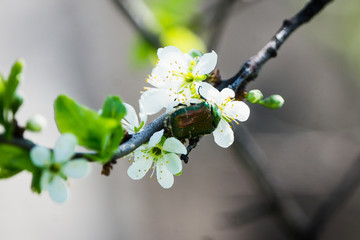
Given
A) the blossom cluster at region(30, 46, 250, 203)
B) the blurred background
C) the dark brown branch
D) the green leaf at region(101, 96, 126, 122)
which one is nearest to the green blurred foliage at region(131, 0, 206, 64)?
the blurred background

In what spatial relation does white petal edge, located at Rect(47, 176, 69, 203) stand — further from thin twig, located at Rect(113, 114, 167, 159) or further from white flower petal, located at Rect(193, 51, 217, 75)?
white flower petal, located at Rect(193, 51, 217, 75)

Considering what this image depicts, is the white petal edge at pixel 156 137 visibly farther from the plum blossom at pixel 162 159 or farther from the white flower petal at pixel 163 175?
the white flower petal at pixel 163 175

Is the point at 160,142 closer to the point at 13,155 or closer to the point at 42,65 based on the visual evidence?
the point at 13,155

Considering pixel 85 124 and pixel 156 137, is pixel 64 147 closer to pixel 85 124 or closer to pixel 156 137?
pixel 85 124

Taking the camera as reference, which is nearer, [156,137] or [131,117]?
[156,137]

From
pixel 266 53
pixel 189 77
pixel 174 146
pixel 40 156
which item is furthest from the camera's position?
pixel 266 53

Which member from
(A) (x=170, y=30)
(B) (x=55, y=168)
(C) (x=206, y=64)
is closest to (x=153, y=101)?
(C) (x=206, y=64)

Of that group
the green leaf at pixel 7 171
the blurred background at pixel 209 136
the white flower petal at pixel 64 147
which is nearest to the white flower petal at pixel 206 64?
the white flower petal at pixel 64 147
